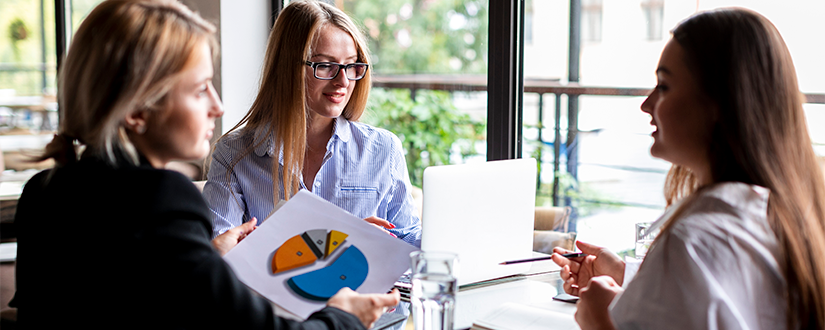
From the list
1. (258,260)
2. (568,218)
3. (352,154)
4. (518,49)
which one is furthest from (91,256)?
(568,218)

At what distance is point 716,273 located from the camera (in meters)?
0.78

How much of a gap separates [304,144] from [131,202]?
3.52ft

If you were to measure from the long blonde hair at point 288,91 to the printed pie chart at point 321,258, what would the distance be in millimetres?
684

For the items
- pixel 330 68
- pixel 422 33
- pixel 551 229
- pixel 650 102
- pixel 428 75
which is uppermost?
pixel 422 33

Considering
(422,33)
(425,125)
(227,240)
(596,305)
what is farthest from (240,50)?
(596,305)

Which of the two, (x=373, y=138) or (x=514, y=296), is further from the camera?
(x=373, y=138)

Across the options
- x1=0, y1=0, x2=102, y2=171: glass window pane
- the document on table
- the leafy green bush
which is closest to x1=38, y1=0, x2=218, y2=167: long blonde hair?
the document on table

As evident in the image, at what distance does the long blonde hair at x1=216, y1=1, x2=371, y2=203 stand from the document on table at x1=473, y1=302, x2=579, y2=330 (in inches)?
33.4

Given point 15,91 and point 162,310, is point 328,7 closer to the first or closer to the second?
point 162,310

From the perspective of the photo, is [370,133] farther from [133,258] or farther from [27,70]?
[27,70]

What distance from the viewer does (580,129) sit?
8.72ft

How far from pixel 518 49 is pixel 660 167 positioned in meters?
0.79

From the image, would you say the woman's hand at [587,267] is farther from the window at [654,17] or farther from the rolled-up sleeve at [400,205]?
the window at [654,17]

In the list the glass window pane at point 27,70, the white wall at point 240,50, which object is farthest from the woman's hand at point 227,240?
the glass window pane at point 27,70
